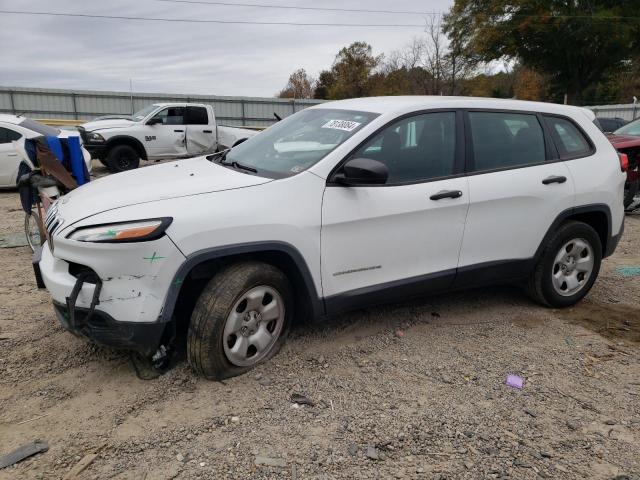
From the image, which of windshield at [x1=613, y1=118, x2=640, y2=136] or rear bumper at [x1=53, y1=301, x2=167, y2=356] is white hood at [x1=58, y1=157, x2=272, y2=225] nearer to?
rear bumper at [x1=53, y1=301, x2=167, y2=356]

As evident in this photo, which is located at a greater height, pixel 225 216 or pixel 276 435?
pixel 225 216


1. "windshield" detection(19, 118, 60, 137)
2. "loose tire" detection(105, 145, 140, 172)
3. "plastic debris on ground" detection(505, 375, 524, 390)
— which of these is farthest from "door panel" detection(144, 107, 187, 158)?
"plastic debris on ground" detection(505, 375, 524, 390)

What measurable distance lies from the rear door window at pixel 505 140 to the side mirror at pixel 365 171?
1029 millimetres

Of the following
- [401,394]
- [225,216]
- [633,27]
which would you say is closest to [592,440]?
[401,394]

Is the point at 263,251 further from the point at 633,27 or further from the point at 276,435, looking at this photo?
the point at 633,27

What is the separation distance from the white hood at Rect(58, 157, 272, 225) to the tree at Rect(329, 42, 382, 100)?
45.7m

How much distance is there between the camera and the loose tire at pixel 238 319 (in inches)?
120

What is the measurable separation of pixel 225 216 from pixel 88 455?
4.54 ft

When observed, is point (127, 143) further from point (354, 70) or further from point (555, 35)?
point (354, 70)

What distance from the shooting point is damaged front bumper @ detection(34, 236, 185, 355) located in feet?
9.31

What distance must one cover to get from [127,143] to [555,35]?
→ 95.9 feet

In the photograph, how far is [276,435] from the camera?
2.78 m

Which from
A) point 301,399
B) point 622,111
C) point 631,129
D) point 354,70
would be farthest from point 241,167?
point 354,70

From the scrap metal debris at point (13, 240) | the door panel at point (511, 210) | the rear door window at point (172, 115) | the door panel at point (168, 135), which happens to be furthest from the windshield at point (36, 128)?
the door panel at point (511, 210)
